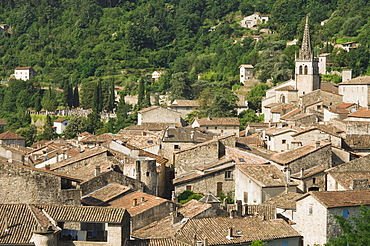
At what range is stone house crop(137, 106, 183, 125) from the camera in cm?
7288

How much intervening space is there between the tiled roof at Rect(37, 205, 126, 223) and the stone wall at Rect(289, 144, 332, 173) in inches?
657

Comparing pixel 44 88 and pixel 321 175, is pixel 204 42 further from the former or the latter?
pixel 321 175

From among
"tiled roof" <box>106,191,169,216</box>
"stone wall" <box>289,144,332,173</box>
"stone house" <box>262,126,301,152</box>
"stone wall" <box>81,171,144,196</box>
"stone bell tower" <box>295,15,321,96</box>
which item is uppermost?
"stone bell tower" <box>295,15,321,96</box>

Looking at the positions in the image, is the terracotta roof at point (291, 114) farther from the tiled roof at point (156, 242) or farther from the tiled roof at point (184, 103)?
the tiled roof at point (156, 242)

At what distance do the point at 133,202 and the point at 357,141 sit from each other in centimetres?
1900

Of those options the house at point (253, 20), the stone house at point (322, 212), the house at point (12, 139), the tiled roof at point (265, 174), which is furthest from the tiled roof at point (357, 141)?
the house at point (253, 20)

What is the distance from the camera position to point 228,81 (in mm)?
102188

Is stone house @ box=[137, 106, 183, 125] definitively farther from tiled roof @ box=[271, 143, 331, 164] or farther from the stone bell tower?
tiled roof @ box=[271, 143, 331, 164]

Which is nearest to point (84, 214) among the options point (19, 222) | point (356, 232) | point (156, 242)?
point (19, 222)

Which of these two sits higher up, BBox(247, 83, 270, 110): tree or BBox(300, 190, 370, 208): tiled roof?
BBox(247, 83, 270, 110): tree

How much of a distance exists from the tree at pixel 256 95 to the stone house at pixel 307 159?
44677 mm

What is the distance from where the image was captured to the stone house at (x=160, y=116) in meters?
72.9

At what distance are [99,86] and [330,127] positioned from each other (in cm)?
6141

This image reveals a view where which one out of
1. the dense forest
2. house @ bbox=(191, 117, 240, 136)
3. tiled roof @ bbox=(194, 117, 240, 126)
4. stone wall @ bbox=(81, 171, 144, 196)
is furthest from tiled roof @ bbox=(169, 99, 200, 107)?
stone wall @ bbox=(81, 171, 144, 196)
